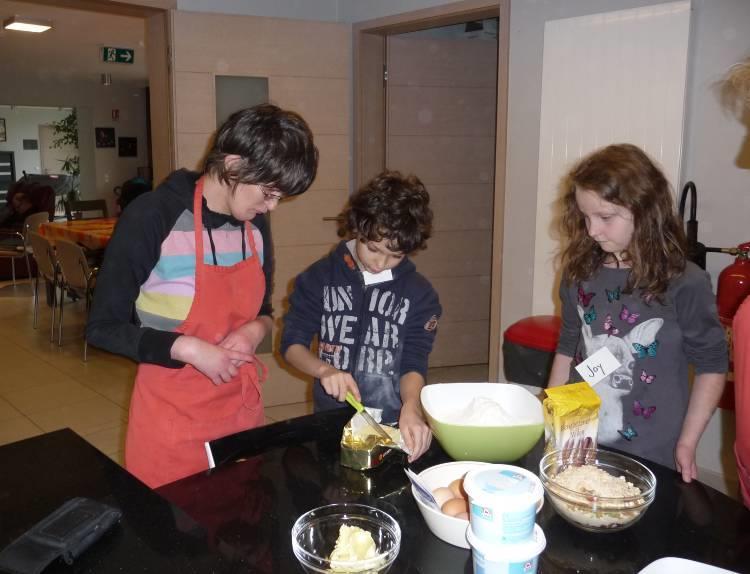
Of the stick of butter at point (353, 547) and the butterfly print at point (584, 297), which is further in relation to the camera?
the butterfly print at point (584, 297)

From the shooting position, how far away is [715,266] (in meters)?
2.54

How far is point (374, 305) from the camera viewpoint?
1.67 meters

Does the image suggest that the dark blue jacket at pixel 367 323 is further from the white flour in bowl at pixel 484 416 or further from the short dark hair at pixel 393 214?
the white flour in bowl at pixel 484 416

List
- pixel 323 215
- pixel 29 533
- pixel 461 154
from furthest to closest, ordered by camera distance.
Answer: pixel 461 154 → pixel 323 215 → pixel 29 533

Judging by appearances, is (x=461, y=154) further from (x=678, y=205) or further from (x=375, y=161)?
(x=678, y=205)

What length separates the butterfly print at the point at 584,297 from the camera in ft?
5.48

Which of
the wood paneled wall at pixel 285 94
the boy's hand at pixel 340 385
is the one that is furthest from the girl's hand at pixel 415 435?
the wood paneled wall at pixel 285 94

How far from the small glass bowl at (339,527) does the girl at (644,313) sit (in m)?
0.80

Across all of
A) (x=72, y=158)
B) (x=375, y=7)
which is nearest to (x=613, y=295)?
(x=375, y=7)

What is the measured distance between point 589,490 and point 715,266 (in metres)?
1.76

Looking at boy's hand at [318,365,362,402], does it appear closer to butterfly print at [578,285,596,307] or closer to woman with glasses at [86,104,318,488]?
woman with glasses at [86,104,318,488]

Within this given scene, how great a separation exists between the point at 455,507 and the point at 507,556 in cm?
23

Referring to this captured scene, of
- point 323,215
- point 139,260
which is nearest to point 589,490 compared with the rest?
point 139,260

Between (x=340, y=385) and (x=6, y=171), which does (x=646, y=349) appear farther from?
(x=6, y=171)
